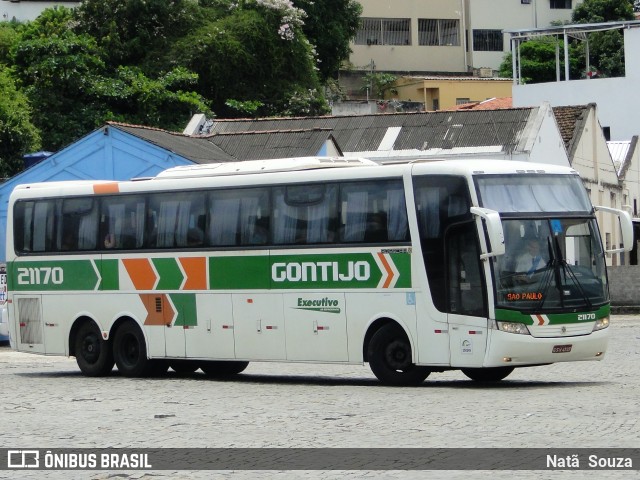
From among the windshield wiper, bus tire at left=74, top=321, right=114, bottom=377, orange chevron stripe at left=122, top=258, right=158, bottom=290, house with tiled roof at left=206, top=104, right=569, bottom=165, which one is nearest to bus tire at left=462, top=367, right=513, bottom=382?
the windshield wiper

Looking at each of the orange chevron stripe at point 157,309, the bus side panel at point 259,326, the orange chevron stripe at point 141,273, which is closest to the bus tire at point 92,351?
the orange chevron stripe at point 157,309

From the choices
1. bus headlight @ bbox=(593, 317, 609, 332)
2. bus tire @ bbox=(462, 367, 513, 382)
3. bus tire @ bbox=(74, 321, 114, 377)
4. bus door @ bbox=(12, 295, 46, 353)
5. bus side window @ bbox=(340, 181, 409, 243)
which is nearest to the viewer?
bus headlight @ bbox=(593, 317, 609, 332)

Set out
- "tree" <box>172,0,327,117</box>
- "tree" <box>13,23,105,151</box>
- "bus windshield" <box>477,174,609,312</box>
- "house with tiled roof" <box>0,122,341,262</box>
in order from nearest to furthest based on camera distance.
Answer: "bus windshield" <box>477,174,609,312</box>
"house with tiled roof" <box>0,122,341,262</box>
"tree" <box>13,23,105,151</box>
"tree" <box>172,0,327,117</box>

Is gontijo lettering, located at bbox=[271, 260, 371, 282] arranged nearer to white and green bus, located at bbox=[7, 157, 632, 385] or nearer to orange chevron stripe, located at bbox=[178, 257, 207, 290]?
white and green bus, located at bbox=[7, 157, 632, 385]

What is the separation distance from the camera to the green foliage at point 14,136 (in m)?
45.3

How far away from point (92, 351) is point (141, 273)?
1.86 metres

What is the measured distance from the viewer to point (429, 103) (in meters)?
77.2

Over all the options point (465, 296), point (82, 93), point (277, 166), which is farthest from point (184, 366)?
point (82, 93)

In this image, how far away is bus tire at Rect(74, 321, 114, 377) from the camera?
22812mm

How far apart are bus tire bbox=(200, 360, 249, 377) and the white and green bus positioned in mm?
43

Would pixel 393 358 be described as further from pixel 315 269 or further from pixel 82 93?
pixel 82 93

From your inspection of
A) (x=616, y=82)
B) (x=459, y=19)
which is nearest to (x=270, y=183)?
(x=616, y=82)

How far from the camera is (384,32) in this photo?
84062 millimetres

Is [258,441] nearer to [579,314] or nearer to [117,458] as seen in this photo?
[117,458]
